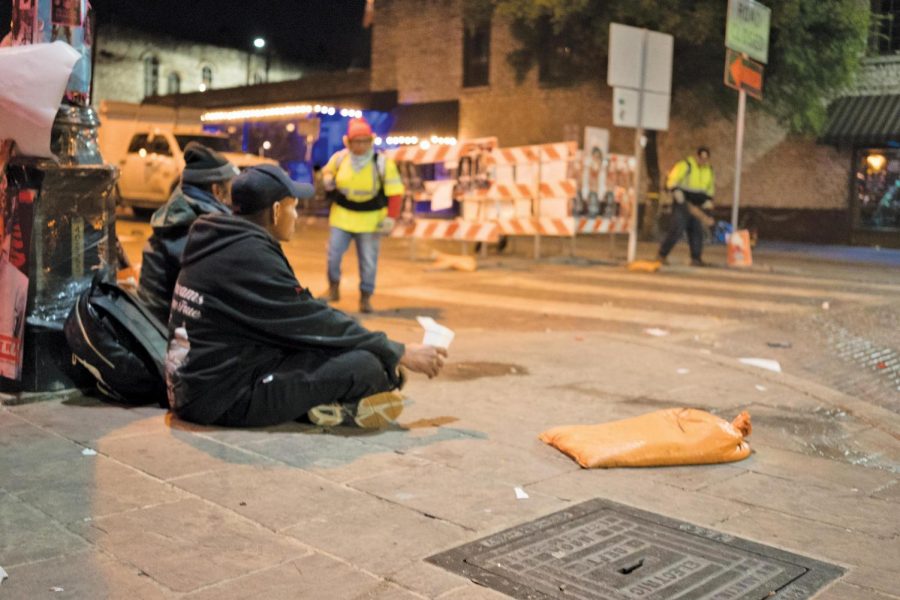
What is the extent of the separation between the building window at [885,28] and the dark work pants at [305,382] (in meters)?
22.1

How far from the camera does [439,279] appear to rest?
13234mm

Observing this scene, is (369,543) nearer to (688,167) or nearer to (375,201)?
(375,201)

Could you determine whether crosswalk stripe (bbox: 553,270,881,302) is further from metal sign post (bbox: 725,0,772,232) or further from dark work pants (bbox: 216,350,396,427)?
dark work pants (bbox: 216,350,396,427)

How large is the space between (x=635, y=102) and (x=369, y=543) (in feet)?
43.7

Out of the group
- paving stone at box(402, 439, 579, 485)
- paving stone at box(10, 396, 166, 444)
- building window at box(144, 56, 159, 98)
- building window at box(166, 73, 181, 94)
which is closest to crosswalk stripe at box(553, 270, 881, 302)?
paving stone at box(402, 439, 579, 485)

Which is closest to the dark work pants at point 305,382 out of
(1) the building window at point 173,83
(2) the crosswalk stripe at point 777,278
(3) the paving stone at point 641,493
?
(3) the paving stone at point 641,493

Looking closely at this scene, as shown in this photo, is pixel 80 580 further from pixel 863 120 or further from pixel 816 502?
pixel 863 120

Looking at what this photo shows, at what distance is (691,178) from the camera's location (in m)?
15.6

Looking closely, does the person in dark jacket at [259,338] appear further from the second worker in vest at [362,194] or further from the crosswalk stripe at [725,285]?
the crosswalk stripe at [725,285]

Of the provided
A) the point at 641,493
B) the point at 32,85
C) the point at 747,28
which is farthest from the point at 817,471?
the point at 747,28

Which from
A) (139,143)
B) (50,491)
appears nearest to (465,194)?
(139,143)

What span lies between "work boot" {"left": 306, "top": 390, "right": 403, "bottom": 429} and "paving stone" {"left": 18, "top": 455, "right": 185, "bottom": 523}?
1054 millimetres

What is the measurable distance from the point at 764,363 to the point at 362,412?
4029mm

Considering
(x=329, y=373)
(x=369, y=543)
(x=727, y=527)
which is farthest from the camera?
(x=329, y=373)
